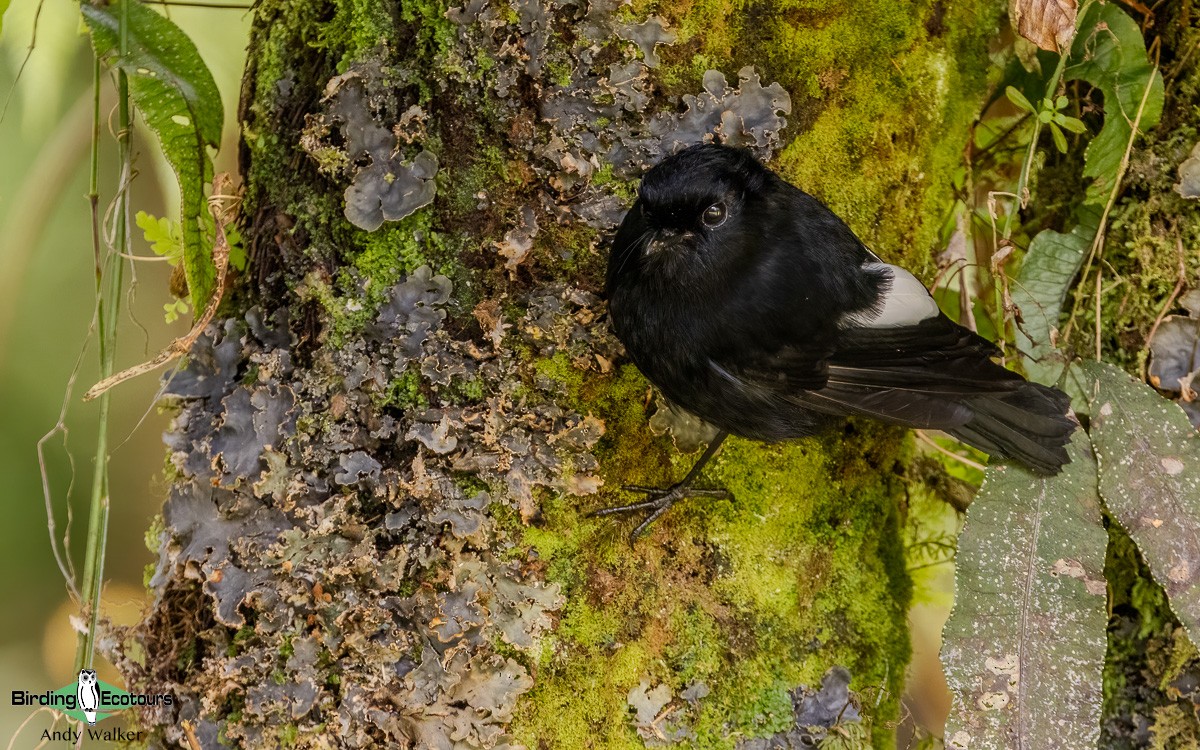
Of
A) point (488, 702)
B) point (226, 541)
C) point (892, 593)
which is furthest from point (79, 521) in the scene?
Result: point (892, 593)

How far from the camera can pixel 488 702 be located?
1.92 m

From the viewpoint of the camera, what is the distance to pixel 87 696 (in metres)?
2.10

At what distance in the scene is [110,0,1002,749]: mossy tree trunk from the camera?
6.36 feet

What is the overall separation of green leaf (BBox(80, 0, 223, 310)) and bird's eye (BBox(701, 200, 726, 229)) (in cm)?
127

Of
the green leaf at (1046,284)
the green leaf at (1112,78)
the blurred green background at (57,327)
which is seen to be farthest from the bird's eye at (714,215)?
the blurred green background at (57,327)

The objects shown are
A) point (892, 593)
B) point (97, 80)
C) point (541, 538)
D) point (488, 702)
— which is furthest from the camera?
point (892, 593)

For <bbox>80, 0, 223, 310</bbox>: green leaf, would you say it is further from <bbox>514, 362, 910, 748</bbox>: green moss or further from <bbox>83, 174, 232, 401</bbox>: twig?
<bbox>514, 362, 910, 748</bbox>: green moss

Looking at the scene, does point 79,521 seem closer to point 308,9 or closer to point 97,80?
point 97,80

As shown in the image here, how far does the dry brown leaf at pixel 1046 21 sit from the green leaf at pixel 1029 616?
1.08 metres

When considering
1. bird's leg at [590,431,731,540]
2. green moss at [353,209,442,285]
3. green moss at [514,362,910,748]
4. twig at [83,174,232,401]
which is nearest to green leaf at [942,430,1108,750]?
green moss at [514,362,910,748]

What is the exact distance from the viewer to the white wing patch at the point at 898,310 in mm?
2146

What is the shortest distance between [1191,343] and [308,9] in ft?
8.21

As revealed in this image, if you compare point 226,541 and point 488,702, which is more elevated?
point 226,541

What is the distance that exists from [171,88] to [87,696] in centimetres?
155
